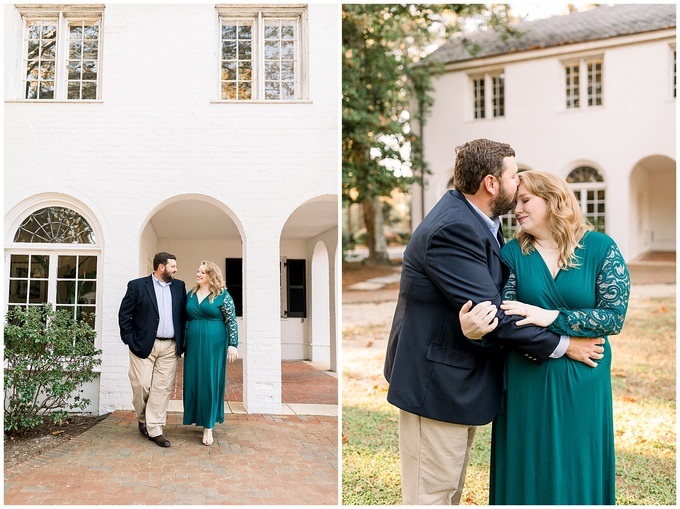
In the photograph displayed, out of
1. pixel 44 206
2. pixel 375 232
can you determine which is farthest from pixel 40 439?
pixel 375 232

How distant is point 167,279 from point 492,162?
3.71 metres

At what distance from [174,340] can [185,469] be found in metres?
1.28

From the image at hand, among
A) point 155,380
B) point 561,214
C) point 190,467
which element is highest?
point 561,214

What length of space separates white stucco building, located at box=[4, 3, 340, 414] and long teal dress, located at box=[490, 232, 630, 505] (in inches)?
153

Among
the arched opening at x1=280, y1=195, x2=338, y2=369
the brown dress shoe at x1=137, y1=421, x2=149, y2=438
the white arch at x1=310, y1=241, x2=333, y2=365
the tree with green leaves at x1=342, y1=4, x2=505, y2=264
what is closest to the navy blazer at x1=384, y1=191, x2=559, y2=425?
the brown dress shoe at x1=137, y1=421, x2=149, y2=438

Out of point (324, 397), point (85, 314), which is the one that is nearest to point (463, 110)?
point (324, 397)

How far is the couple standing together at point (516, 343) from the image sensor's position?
104 inches

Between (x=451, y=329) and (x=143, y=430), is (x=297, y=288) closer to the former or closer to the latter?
(x=143, y=430)

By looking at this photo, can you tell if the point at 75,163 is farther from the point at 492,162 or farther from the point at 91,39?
the point at 492,162

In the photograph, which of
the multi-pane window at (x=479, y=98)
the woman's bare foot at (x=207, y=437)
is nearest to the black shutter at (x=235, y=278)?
the woman's bare foot at (x=207, y=437)

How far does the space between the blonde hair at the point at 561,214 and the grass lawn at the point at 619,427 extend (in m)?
2.15

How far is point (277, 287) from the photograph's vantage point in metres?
6.59

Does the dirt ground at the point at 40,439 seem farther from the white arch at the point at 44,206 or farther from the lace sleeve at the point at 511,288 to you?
the lace sleeve at the point at 511,288

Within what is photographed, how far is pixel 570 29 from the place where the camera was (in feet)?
53.2
